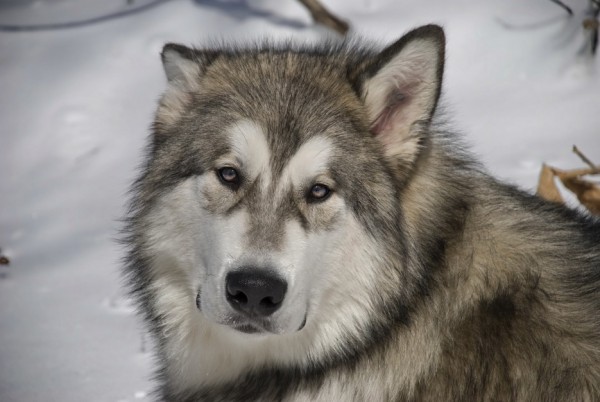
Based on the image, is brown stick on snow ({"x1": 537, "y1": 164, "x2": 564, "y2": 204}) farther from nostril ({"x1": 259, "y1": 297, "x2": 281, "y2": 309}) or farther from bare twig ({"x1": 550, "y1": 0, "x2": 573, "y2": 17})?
nostril ({"x1": 259, "y1": 297, "x2": 281, "y2": 309})

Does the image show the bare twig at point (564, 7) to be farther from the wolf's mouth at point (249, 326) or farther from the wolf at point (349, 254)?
the wolf's mouth at point (249, 326)

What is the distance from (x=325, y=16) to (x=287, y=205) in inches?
146

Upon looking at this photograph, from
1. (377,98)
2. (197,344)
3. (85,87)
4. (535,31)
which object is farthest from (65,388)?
(535,31)

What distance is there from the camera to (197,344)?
10.4ft

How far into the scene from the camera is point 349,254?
2.98 m

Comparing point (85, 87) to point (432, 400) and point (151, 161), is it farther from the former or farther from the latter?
point (432, 400)

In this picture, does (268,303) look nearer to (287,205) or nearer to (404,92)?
(287,205)

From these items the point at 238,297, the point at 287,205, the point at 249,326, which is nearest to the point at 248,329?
the point at 249,326

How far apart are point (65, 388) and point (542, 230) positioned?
2256mm

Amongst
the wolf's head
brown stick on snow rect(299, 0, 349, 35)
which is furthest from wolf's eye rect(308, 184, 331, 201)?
brown stick on snow rect(299, 0, 349, 35)

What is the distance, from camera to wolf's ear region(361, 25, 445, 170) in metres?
2.96

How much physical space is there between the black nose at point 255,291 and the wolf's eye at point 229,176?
1.16 ft

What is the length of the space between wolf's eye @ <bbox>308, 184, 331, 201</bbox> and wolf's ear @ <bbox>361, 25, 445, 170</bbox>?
0.29 m

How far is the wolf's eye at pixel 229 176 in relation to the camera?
2957mm
